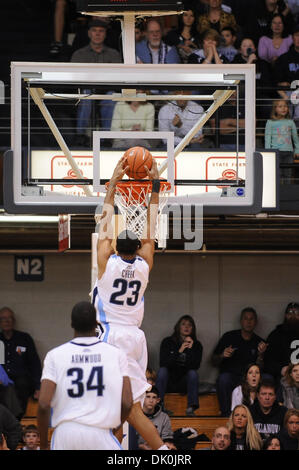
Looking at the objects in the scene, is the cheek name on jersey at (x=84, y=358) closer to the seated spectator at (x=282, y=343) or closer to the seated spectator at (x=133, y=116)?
the seated spectator at (x=133, y=116)

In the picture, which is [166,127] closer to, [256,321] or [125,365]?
[256,321]

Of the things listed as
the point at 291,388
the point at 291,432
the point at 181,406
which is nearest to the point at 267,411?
the point at 291,432

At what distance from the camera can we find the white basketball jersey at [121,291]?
6680 millimetres

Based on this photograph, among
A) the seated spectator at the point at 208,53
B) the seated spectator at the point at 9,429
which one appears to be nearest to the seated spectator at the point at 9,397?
the seated spectator at the point at 9,429

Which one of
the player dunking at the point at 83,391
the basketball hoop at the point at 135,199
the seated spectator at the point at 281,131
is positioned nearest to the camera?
the player dunking at the point at 83,391

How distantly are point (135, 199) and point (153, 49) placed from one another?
5.30 meters

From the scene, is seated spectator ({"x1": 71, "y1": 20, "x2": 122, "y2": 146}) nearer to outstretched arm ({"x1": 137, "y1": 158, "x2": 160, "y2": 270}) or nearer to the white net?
the white net

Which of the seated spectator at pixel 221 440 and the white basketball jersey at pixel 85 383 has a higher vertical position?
the white basketball jersey at pixel 85 383

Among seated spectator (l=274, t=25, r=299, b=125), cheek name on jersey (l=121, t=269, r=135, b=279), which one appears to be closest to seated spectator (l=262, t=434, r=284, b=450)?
cheek name on jersey (l=121, t=269, r=135, b=279)

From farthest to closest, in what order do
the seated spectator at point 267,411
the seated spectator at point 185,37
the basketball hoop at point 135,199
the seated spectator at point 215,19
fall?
the seated spectator at point 215,19 < the seated spectator at point 185,37 < the seated spectator at point 267,411 < the basketball hoop at point 135,199

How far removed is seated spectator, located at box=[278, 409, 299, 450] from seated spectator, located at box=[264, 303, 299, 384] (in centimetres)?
155

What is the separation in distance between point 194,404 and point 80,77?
5.83 m

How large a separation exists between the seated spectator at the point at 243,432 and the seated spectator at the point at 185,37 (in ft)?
15.3
